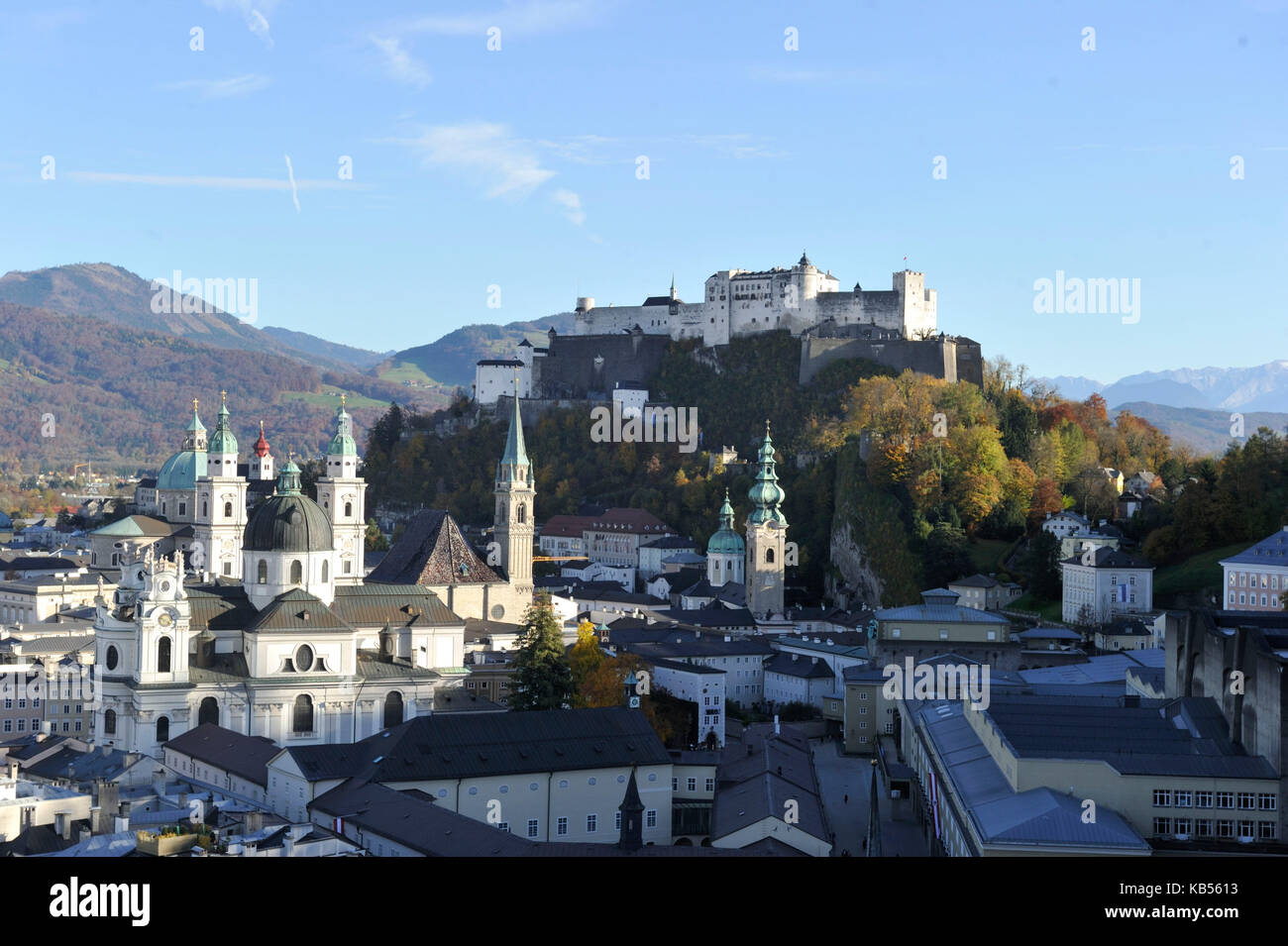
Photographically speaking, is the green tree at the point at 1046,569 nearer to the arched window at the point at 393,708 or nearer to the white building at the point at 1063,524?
the white building at the point at 1063,524

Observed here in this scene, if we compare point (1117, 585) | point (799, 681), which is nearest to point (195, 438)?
point (799, 681)

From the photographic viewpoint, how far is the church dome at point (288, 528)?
50.9 m

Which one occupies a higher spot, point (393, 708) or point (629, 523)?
point (629, 523)

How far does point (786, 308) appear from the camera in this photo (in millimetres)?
102750

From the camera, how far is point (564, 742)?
39.9m

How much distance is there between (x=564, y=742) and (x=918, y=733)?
39.7ft

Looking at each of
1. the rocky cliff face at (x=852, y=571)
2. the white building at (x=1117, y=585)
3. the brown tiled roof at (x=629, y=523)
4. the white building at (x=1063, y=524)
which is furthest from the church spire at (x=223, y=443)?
the white building at (x=1117, y=585)

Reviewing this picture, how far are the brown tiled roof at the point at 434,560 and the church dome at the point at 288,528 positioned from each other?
37.3 feet

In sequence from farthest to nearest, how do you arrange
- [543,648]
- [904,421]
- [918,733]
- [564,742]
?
[904,421]
[543,648]
[918,733]
[564,742]

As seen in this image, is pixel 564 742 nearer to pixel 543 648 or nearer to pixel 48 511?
pixel 543 648

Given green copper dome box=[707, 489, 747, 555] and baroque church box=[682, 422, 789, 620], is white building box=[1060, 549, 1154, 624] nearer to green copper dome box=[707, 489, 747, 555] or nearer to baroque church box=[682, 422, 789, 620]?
baroque church box=[682, 422, 789, 620]

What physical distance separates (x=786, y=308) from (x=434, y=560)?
4486 centimetres

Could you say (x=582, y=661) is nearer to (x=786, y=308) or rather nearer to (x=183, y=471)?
(x=183, y=471)
